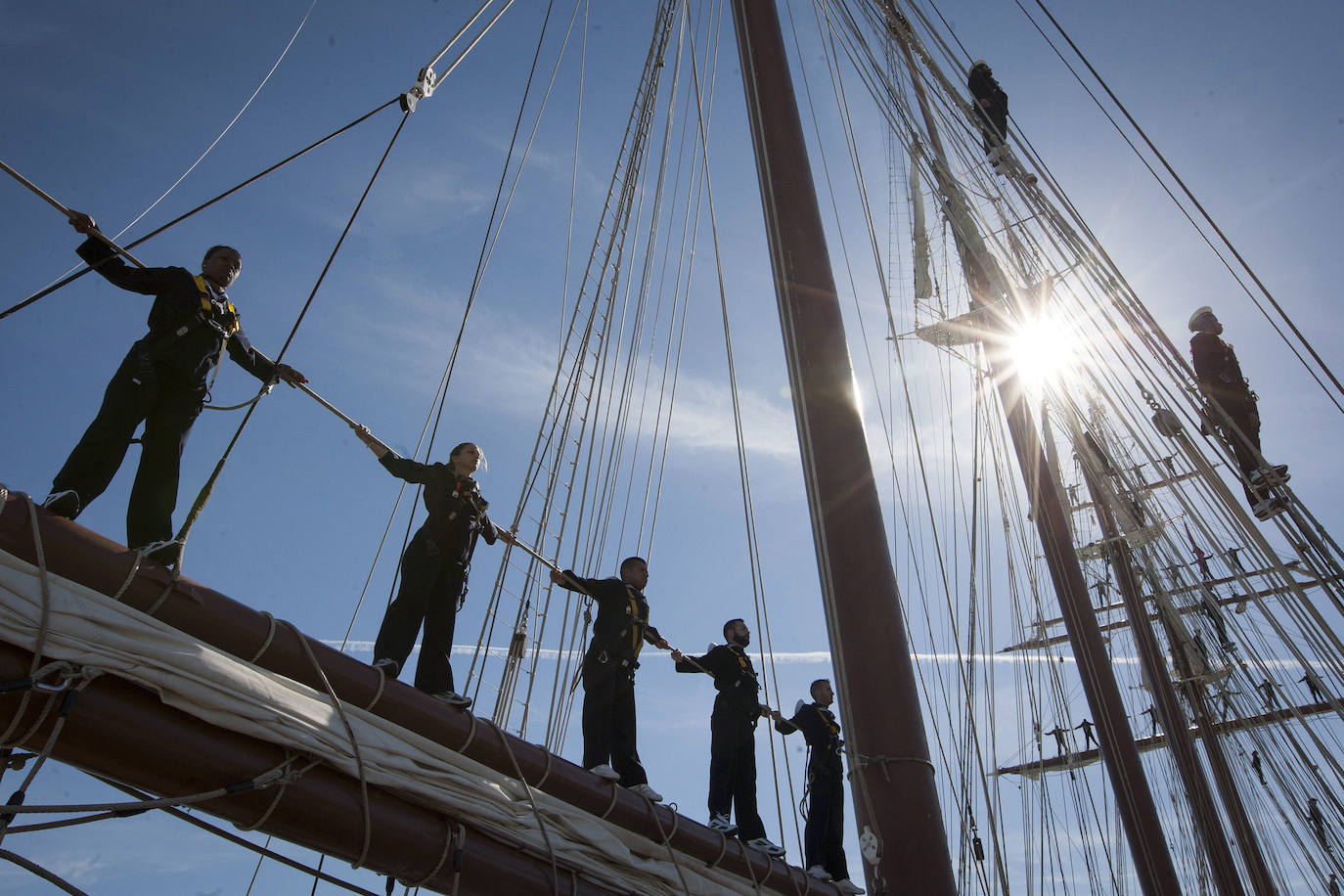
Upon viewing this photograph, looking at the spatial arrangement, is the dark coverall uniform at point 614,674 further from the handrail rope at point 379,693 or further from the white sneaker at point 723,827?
the handrail rope at point 379,693

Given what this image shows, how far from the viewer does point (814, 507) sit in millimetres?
4664

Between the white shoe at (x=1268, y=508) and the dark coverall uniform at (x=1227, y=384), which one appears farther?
the dark coverall uniform at (x=1227, y=384)

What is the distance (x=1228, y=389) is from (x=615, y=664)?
5703 millimetres

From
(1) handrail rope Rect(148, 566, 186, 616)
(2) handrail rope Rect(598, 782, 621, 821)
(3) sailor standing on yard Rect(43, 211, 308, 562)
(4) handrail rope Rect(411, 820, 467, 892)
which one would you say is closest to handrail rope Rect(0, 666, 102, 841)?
(1) handrail rope Rect(148, 566, 186, 616)

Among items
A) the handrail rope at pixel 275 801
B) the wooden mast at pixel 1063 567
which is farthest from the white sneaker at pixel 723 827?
the wooden mast at pixel 1063 567

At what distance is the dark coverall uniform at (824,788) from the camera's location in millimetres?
6379

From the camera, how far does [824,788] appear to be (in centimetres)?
661

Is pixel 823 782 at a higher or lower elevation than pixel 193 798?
higher

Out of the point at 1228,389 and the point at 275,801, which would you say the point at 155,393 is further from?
the point at 1228,389

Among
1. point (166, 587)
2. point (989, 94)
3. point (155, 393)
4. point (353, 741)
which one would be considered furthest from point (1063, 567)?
point (166, 587)

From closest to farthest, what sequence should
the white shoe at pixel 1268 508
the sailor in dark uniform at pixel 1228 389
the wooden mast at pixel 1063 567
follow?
the white shoe at pixel 1268 508, the sailor in dark uniform at pixel 1228 389, the wooden mast at pixel 1063 567

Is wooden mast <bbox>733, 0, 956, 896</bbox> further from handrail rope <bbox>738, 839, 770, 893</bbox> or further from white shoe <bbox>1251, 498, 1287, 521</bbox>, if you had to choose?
white shoe <bbox>1251, 498, 1287, 521</bbox>

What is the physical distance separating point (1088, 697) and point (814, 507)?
773 centimetres

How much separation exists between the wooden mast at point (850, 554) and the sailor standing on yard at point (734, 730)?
175 cm
